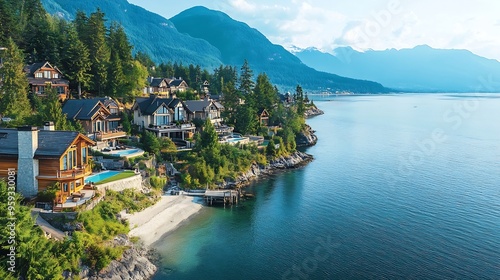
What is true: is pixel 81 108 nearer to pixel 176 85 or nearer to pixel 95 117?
pixel 95 117

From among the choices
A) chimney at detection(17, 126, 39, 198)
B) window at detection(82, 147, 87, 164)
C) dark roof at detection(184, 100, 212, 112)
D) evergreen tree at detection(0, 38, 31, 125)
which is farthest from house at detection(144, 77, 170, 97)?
chimney at detection(17, 126, 39, 198)

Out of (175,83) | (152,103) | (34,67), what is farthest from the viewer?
(175,83)

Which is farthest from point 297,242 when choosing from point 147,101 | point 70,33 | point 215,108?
point 70,33

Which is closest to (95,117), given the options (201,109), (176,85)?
(201,109)

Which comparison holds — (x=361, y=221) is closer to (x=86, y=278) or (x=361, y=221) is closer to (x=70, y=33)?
(x=86, y=278)

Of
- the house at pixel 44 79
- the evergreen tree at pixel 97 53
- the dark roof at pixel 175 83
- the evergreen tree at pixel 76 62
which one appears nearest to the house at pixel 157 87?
the dark roof at pixel 175 83
